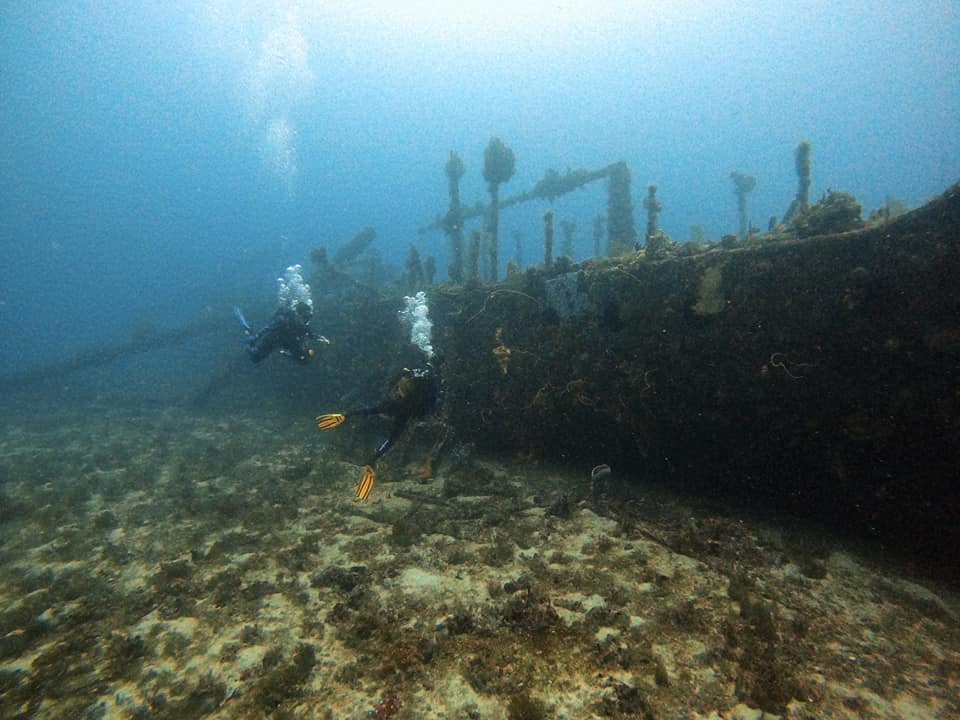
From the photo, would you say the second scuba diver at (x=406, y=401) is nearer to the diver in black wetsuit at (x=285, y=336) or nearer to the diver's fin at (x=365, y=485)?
the diver's fin at (x=365, y=485)

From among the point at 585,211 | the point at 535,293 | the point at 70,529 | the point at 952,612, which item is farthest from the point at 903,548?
the point at 585,211

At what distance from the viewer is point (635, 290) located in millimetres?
7160

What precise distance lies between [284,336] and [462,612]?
725cm

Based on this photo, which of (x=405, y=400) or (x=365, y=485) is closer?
(x=365, y=485)

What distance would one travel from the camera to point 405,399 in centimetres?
692

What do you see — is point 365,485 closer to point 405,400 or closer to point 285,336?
point 405,400

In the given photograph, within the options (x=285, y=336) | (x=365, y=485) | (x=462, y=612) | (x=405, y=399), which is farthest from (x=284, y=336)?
(x=462, y=612)

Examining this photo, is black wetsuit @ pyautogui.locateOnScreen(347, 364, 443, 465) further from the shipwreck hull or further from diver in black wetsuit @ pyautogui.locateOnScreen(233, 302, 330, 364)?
diver in black wetsuit @ pyautogui.locateOnScreen(233, 302, 330, 364)

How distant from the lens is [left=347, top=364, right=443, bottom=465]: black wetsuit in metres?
6.88

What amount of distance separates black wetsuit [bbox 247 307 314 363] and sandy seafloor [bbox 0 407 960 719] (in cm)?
310

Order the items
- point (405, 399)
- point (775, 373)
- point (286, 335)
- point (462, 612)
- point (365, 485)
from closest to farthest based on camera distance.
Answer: point (462, 612) < point (775, 373) < point (365, 485) < point (405, 399) < point (286, 335)

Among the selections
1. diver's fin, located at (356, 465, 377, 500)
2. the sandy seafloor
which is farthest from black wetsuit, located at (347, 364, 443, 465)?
the sandy seafloor

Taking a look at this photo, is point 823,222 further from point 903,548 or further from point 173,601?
point 173,601

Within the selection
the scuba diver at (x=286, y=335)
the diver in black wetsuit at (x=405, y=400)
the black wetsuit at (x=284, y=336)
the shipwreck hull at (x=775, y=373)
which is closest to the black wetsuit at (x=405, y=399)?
the diver in black wetsuit at (x=405, y=400)
